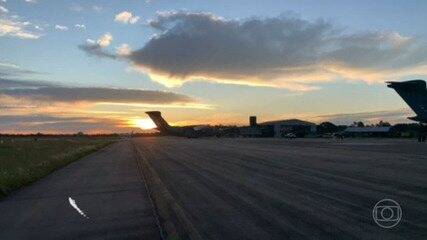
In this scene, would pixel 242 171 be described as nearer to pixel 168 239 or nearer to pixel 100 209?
pixel 100 209

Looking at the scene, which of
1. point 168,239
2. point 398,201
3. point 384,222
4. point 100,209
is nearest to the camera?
point 168,239

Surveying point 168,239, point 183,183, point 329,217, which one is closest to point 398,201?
point 329,217

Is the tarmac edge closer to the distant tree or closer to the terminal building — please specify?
the terminal building

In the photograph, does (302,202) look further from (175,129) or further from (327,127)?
(327,127)

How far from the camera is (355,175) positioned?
20.5 metres

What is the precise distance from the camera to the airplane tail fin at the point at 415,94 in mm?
54219

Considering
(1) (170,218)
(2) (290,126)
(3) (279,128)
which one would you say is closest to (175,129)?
(3) (279,128)

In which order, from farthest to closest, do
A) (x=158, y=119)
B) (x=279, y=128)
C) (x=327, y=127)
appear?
→ (x=327, y=127) < (x=279, y=128) < (x=158, y=119)

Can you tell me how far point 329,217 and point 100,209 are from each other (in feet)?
22.2

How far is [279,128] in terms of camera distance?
18262cm

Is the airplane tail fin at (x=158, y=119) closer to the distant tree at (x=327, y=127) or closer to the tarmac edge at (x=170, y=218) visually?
the distant tree at (x=327, y=127)

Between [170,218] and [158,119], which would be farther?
[158,119]

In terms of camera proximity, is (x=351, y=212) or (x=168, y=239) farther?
(x=351, y=212)

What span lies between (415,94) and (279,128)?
128191mm
